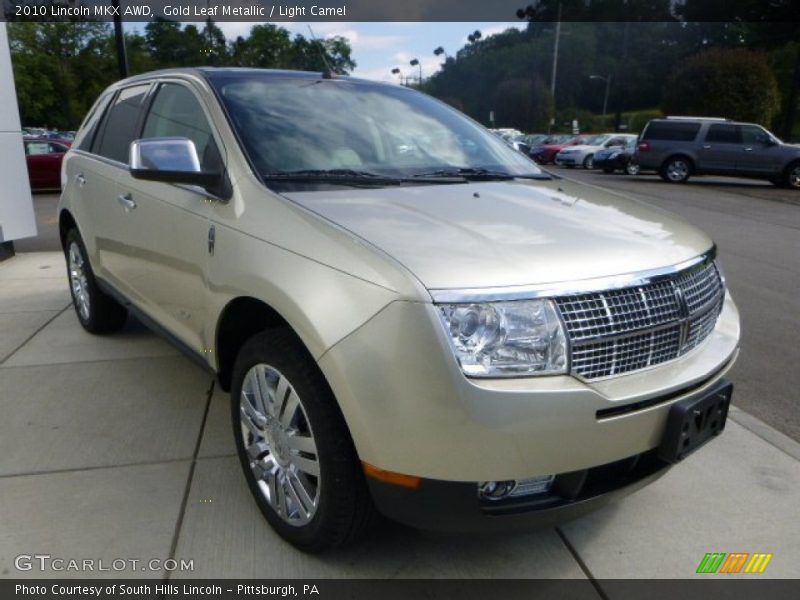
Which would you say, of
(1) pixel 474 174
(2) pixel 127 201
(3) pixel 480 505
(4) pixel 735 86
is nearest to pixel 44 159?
(2) pixel 127 201

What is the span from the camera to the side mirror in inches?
107

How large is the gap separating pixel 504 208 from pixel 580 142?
94.9 ft

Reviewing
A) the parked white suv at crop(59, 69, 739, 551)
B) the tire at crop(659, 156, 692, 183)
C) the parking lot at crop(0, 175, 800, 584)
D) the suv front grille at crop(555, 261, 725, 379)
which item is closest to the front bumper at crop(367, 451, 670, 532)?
the parked white suv at crop(59, 69, 739, 551)

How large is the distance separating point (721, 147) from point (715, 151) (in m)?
0.18

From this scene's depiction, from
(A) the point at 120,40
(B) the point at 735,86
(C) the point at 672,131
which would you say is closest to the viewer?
(A) the point at 120,40

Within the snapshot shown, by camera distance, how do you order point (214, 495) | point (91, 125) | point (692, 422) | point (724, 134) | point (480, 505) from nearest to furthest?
1. point (480, 505)
2. point (692, 422)
3. point (214, 495)
4. point (91, 125)
5. point (724, 134)

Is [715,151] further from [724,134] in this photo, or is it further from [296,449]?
[296,449]

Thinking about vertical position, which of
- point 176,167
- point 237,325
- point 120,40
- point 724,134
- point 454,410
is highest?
point 120,40

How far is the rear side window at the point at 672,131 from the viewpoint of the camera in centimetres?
1955

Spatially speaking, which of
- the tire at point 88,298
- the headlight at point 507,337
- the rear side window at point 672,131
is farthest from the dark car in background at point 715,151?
the headlight at point 507,337

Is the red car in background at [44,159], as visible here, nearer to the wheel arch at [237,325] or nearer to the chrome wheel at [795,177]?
the wheel arch at [237,325]

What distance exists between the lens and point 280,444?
2461mm

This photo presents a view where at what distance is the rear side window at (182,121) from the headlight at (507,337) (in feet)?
4.66

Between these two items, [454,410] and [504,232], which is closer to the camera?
[454,410]
